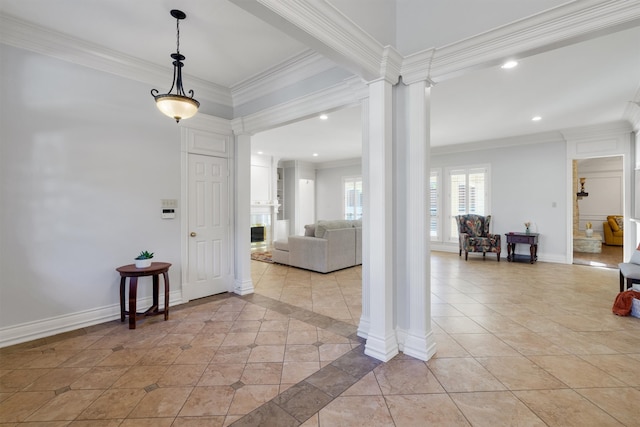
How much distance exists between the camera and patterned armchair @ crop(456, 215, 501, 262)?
21.4 ft

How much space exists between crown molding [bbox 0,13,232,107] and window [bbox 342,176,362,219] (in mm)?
6420

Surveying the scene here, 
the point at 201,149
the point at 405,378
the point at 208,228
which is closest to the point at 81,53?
the point at 201,149

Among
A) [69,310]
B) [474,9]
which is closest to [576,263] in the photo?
[474,9]

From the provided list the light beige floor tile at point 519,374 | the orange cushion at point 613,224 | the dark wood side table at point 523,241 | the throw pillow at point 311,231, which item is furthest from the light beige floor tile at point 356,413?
the orange cushion at point 613,224

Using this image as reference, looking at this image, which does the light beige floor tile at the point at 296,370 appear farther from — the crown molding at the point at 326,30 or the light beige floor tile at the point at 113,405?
the crown molding at the point at 326,30

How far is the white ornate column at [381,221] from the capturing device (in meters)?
2.34

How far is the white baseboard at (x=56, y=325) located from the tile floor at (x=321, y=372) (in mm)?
110

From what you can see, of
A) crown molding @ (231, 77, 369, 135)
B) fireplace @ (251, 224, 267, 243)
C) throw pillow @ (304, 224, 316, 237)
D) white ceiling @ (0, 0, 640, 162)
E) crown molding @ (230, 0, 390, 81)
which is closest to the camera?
crown molding @ (230, 0, 390, 81)

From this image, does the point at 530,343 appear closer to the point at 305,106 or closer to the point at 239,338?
the point at 239,338

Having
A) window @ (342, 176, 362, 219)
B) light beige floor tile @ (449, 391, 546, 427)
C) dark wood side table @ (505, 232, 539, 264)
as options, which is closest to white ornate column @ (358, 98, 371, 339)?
light beige floor tile @ (449, 391, 546, 427)

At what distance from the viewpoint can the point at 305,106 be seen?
3.28 meters

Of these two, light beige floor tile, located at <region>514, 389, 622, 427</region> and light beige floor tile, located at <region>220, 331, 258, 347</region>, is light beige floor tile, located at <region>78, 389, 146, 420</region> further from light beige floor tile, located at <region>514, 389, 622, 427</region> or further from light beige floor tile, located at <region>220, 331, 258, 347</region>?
light beige floor tile, located at <region>514, 389, 622, 427</region>

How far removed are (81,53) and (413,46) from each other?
3.24m

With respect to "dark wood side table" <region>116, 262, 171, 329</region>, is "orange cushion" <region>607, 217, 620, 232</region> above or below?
above
